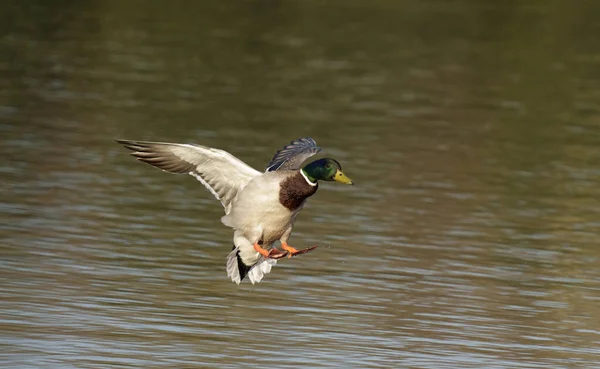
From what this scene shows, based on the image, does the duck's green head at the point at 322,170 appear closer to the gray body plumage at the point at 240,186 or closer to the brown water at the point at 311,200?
the gray body plumage at the point at 240,186

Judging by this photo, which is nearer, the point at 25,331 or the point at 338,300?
the point at 25,331

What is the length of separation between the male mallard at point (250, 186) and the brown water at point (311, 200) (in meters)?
0.96

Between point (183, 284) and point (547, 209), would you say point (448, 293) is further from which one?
point (547, 209)

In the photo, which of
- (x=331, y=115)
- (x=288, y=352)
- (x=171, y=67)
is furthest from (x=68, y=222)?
(x=171, y=67)

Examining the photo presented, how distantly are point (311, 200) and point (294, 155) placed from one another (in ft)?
20.1

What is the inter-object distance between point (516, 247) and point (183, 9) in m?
23.9

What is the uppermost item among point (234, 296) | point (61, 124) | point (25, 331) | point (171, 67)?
point (171, 67)

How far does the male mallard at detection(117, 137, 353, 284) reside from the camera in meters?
12.6

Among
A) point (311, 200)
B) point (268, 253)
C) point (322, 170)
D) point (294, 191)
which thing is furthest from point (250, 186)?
point (311, 200)

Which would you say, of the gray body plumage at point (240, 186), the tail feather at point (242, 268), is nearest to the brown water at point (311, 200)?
the tail feather at point (242, 268)

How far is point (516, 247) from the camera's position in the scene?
18.1 metres

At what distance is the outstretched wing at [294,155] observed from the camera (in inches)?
538

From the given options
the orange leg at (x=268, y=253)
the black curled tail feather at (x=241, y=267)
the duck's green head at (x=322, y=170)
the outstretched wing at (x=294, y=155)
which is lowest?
the orange leg at (x=268, y=253)

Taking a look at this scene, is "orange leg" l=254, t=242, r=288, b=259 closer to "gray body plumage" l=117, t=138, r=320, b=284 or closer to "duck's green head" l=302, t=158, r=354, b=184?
"gray body plumage" l=117, t=138, r=320, b=284
